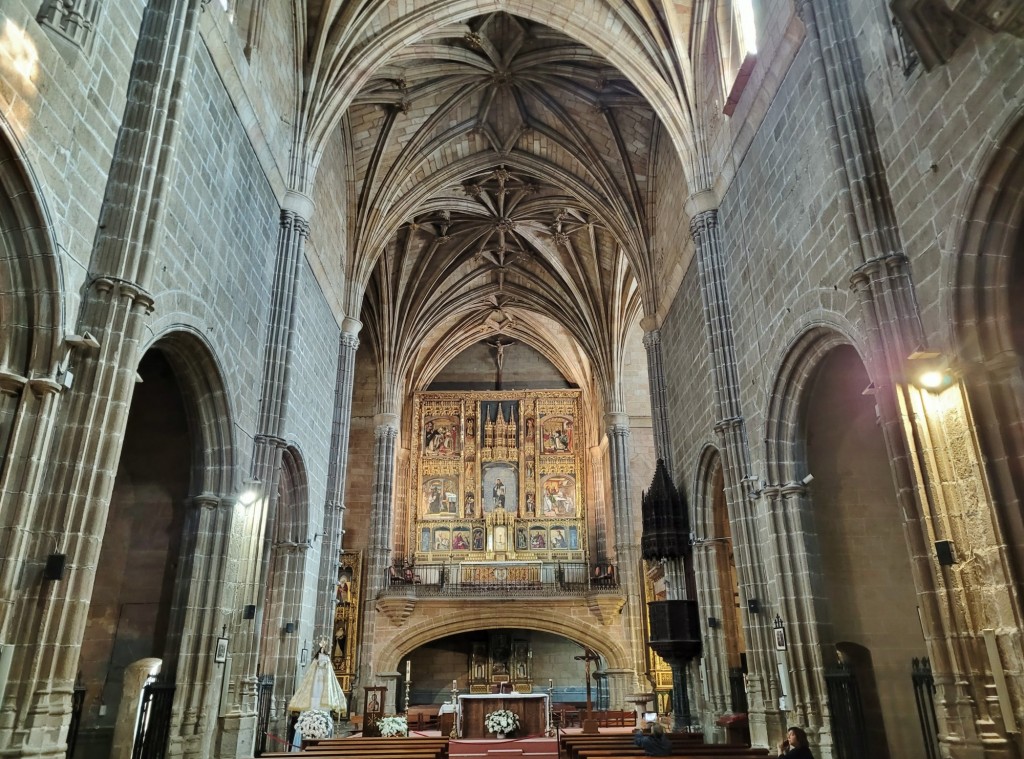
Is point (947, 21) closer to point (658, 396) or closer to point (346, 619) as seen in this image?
point (658, 396)

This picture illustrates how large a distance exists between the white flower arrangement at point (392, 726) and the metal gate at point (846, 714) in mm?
10654

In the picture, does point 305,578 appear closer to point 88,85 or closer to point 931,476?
point 88,85

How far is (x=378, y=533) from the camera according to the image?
26.7m

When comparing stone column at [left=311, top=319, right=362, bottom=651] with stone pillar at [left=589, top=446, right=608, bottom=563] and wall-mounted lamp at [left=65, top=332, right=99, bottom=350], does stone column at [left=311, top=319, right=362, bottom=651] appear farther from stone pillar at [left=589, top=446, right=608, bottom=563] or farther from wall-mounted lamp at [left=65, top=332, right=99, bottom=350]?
stone pillar at [left=589, top=446, right=608, bottom=563]

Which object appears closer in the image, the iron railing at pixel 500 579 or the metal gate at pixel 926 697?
the metal gate at pixel 926 697

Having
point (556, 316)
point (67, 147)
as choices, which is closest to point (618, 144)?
point (556, 316)

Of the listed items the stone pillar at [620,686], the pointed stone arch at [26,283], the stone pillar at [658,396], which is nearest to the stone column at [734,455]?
the stone pillar at [658,396]

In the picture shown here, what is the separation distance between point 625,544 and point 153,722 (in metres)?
19.3

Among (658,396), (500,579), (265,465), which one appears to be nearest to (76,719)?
(265,465)

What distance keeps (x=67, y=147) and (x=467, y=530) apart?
25.5 m

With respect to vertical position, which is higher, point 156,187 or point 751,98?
point 751,98

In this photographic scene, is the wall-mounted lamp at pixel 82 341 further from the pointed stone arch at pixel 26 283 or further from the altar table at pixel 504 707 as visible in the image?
the altar table at pixel 504 707

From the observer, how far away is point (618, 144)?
67.7ft

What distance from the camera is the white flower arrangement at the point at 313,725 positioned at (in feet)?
47.0
